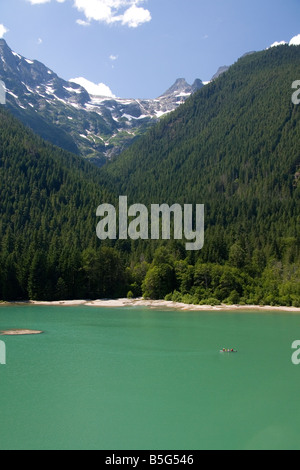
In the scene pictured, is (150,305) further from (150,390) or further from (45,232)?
(150,390)

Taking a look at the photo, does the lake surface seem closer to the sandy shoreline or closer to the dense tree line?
the sandy shoreline

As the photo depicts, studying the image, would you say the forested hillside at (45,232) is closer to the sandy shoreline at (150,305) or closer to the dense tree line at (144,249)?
the dense tree line at (144,249)

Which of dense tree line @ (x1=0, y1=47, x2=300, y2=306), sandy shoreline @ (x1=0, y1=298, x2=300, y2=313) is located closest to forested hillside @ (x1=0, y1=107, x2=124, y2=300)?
dense tree line @ (x1=0, y1=47, x2=300, y2=306)

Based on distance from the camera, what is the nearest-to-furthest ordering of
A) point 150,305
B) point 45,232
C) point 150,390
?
1. point 150,390
2. point 150,305
3. point 45,232

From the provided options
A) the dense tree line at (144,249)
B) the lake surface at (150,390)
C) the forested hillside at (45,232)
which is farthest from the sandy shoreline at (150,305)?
the lake surface at (150,390)

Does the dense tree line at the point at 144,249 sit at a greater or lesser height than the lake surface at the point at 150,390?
greater

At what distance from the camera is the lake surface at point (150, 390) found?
2483 cm

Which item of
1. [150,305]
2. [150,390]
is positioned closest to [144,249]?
[150,305]

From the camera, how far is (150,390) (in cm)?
Result: 3344

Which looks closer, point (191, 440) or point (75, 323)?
point (191, 440)

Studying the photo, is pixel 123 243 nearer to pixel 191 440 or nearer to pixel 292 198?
pixel 292 198

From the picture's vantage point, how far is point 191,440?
79.8 ft
